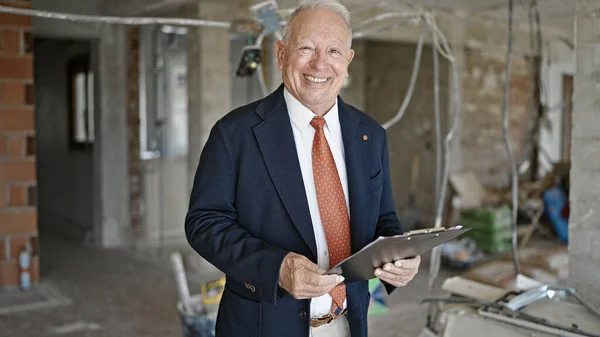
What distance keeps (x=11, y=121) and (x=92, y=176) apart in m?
2.31

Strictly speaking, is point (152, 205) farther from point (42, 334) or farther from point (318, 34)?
point (318, 34)

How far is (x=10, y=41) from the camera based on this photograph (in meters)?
4.77

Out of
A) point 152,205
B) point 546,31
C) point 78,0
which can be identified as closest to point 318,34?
point 78,0

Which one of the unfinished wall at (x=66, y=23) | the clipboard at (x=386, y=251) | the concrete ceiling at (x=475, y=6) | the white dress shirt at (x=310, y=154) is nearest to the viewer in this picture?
the clipboard at (x=386, y=251)

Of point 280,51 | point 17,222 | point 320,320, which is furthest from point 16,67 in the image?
point 320,320

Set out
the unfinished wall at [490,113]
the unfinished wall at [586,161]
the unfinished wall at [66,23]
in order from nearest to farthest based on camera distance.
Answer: the unfinished wall at [586,161] < the unfinished wall at [66,23] < the unfinished wall at [490,113]

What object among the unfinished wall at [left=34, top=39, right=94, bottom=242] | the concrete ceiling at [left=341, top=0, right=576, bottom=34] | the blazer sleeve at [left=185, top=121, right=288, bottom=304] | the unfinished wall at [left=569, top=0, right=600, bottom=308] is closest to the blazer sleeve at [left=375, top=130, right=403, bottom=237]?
the blazer sleeve at [left=185, top=121, right=288, bottom=304]

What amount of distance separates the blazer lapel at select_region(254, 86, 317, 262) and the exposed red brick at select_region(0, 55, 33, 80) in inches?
149

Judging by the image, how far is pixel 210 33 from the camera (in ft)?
18.6

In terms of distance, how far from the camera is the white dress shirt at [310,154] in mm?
1688

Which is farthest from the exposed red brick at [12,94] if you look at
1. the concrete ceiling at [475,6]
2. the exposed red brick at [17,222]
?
the concrete ceiling at [475,6]

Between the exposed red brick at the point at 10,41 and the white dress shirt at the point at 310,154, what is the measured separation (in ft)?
12.4

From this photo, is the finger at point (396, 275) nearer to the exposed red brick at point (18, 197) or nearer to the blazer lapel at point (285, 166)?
the blazer lapel at point (285, 166)

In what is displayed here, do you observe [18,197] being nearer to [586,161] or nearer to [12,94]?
[12,94]
